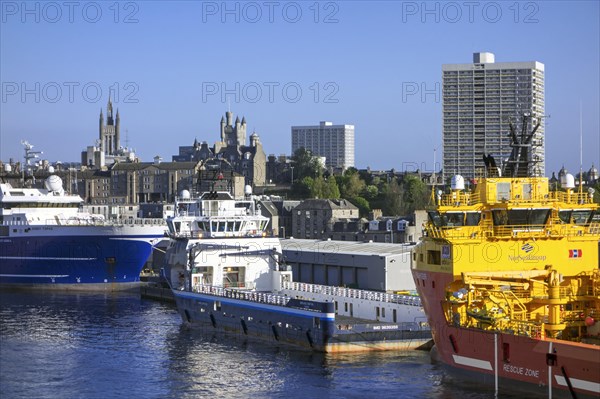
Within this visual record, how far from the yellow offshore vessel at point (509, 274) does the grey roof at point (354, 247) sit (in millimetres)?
20801

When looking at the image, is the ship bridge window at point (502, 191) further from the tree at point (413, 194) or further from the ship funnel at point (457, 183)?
the tree at point (413, 194)

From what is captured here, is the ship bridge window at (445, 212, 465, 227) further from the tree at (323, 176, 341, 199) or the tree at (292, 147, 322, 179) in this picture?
the tree at (292, 147, 322, 179)

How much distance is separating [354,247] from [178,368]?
2576cm

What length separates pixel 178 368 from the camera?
44375 mm

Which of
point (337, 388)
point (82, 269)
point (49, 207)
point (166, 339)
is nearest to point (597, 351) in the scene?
point (337, 388)

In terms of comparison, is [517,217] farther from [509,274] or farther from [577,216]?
→ [577,216]

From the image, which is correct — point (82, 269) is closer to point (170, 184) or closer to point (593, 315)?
point (593, 315)

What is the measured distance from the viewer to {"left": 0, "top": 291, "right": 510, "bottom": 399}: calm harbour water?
38.9 meters

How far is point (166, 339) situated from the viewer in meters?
52.9

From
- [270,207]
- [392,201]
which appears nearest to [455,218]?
[270,207]

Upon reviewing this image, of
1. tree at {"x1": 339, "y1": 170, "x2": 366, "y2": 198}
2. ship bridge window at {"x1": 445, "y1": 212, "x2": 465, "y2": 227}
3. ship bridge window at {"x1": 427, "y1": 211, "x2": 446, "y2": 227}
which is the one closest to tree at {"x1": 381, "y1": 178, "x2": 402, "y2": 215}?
tree at {"x1": 339, "y1": 170, "x2": 366, "y2": 198}

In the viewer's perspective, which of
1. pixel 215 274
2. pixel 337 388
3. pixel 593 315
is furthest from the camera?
pixel 215 274

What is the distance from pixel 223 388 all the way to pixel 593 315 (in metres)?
14.3

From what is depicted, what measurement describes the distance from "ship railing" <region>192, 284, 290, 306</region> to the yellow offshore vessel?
389 inches
